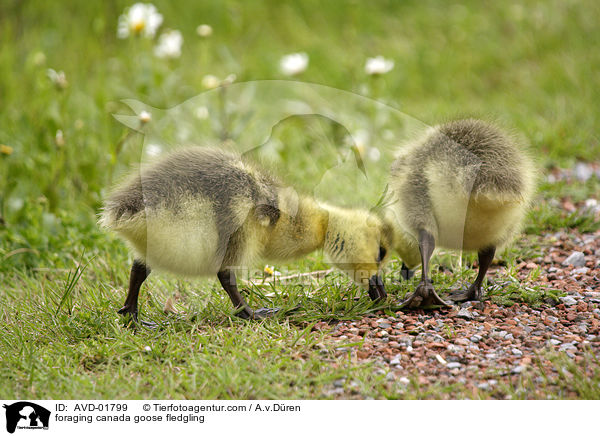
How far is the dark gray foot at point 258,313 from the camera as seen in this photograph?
3014mm

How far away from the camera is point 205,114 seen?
5.79m

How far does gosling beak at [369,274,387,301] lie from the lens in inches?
122

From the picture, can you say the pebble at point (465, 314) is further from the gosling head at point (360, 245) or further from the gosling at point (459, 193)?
the gosling head at point (360, 245)

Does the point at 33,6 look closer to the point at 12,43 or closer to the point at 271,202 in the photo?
the point at 12,43

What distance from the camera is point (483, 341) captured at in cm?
273

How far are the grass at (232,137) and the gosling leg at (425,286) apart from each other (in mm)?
265

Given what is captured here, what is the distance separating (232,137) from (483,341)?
3100mm

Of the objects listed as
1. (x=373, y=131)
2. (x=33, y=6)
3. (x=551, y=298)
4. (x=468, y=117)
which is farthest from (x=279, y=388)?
(x=33, y=6)

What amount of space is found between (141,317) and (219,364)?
0.73 m

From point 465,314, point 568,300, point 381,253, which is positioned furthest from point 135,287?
point 568,300

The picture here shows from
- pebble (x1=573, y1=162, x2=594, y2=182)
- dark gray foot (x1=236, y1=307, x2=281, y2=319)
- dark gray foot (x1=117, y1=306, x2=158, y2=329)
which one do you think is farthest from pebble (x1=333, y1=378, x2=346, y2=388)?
pebble (x1=573, y1=162, x2=594, y2=182)

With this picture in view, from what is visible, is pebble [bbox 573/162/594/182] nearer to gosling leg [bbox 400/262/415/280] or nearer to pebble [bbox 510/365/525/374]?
gosling leg [bbox 400/262/415/280]
